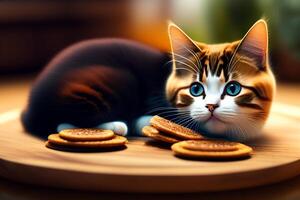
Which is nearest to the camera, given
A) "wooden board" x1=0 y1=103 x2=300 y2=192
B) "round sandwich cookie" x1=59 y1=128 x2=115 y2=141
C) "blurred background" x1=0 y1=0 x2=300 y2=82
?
"wooden board" x1=0 y1=103 x2=300 y2=192

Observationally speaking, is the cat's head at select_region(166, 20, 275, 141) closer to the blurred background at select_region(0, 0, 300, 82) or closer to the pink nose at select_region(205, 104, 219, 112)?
the pink nose at select_region(205, 104, 219, 112)

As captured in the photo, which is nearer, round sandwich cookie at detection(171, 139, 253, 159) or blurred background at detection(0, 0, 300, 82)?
round sandwich cookie at detection(171, 139, 253, 159)

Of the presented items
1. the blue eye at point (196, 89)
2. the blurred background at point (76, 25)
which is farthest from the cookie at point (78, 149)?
the blurred background at point (76, 25)

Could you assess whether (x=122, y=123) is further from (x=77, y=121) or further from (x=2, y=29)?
(x=2, y=29)

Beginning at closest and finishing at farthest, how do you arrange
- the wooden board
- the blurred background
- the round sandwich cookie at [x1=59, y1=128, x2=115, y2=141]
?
1. the wooden board
2. the round sandwich cookie at [x1=59, y1=128, x2=115, y2=141]
3. the blurred background

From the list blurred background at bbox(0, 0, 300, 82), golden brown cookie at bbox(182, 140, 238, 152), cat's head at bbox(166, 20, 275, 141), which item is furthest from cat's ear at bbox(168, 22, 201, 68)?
blurred background at bbox(0, 0, 300, 82)

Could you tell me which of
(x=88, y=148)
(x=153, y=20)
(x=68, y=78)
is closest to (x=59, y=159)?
(x=88, y=148)

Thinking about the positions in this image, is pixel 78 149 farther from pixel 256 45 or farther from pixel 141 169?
pixel 256 45
